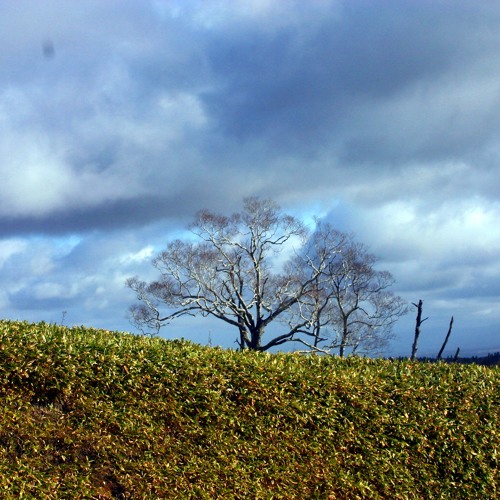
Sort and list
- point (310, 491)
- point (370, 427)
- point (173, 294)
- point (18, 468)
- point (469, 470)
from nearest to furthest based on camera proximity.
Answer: point (18, 468) → point (310, 491) → point (370, 427) → point (469, 470) → point (173, 294)

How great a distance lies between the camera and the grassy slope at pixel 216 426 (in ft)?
18.1

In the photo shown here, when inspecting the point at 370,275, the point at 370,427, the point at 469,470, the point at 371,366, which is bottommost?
the point at 469,470

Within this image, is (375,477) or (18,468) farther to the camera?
(375,477)

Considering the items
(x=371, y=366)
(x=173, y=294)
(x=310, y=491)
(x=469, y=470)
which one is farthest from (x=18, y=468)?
(x=173, y=294)

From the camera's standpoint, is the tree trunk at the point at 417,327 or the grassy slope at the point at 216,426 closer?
the grassy slope at the point at 216,426

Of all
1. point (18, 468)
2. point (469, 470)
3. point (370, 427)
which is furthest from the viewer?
point (469, 470)

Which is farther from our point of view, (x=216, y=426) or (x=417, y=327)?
(x=417, y=327)

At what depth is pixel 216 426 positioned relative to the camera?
235 inches

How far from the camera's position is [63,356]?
566 cm

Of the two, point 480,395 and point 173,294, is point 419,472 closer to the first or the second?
point 480,395

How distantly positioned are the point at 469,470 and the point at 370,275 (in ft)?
85.3

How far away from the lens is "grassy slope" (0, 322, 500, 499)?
552cm

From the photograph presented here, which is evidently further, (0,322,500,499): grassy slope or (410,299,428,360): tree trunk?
(410,299,428,360): tree trunk

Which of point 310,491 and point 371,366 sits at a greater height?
point 371,366
